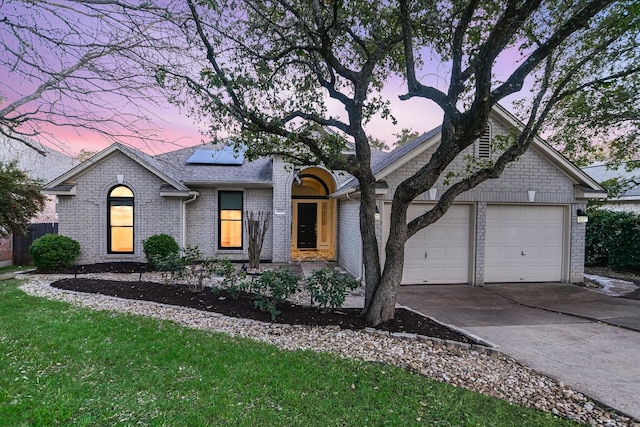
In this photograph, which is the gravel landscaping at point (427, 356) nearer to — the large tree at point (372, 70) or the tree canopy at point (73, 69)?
the large tree at point (372, 70)

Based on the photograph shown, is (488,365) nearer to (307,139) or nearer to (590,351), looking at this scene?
(590,351)

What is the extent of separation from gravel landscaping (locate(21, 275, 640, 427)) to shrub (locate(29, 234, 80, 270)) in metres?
4.81

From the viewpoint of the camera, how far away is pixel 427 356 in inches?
187

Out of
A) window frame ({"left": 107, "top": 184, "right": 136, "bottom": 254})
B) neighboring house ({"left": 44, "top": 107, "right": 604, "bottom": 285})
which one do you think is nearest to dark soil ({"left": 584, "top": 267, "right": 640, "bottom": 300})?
neighboring house ({"left": 44, "top": 107, "right": 604, "bottom": 285})

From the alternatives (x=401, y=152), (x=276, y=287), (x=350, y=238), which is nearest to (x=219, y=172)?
(x=350, y=238)

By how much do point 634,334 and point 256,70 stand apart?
8.42 meters

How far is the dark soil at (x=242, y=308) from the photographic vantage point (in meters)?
5.79

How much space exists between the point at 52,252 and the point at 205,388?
394 inches

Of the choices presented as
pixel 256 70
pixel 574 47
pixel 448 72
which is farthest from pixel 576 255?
pixel 256 70

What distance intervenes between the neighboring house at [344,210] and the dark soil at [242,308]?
3.04 metres

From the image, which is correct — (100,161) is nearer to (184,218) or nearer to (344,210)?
(184,218)

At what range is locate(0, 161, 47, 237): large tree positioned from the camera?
10.9 metres

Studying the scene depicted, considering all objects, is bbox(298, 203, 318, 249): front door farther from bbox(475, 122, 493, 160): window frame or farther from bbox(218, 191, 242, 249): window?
bbox(475, 122, 493, 160): window frame

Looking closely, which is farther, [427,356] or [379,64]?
[379,64]
